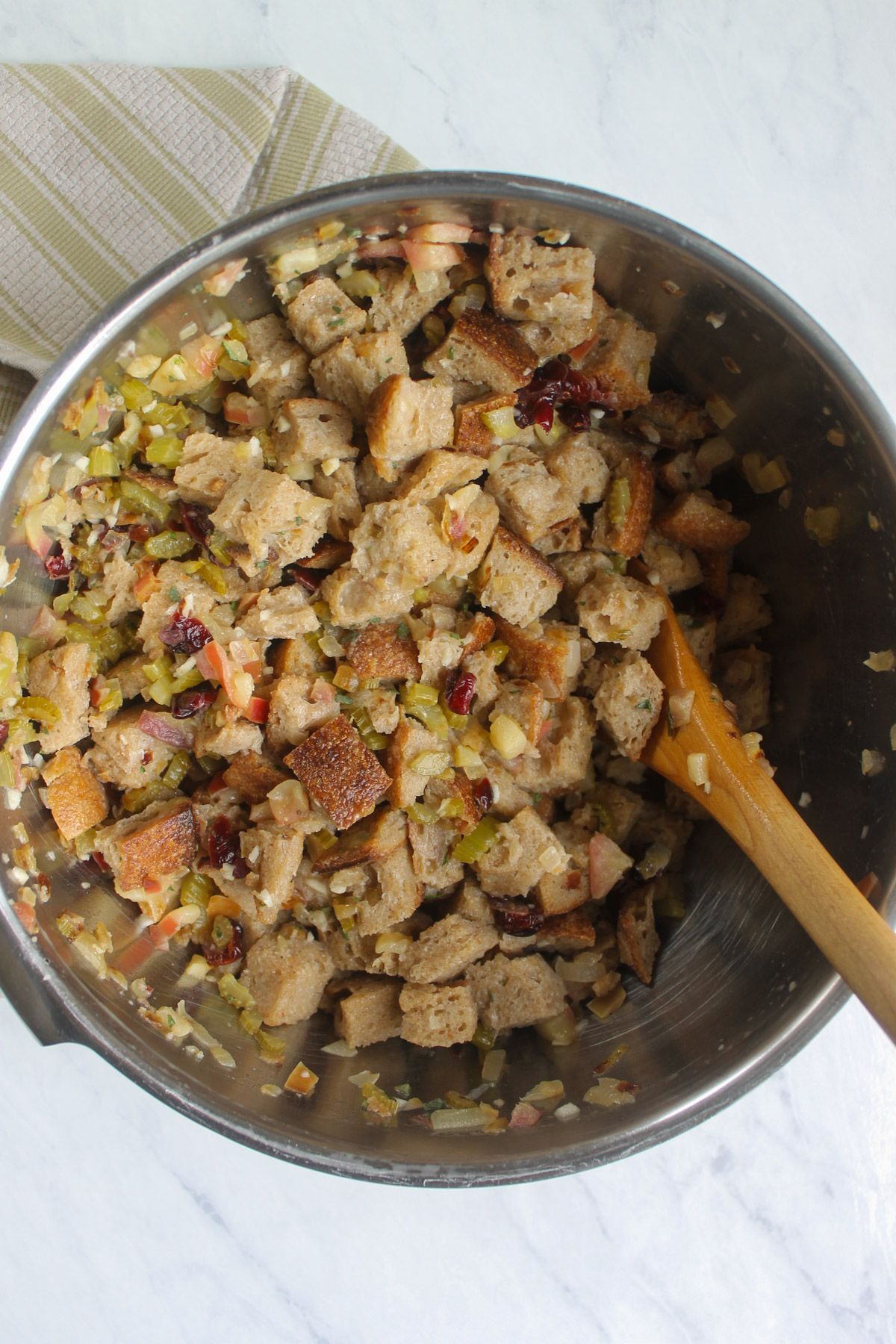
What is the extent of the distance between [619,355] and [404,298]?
52 centimetres

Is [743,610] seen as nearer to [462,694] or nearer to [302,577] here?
[462,694]

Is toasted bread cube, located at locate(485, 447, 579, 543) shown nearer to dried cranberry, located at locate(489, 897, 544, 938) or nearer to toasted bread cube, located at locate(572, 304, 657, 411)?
toasted bread cube, located at locate(572, 304, 657, 411)

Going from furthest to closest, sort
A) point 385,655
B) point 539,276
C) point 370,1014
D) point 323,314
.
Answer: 1. point 370,1014
2. point 385,655
3. point 323,314
4. point 539,276

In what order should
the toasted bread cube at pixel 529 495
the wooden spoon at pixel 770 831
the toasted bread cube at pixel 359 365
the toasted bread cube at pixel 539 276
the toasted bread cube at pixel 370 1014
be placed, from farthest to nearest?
1. the toasted bread cube at pixel 370 1014
2. the toasted bread cube at pixel 529 495
3. the toasted bread cube at pixel 359 365
4. the toasted bread cube at pixel 539 276
5. the wooden spoon at pixel 770 831

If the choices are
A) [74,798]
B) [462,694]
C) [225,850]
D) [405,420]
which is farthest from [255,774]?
[405,420]

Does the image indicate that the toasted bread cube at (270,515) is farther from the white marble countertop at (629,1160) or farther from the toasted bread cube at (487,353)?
the white marble countertop at (629,1160)

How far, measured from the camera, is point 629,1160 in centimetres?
277

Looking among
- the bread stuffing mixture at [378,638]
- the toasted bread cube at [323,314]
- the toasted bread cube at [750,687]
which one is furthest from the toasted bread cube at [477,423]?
the toasted bread cube at [750,687]

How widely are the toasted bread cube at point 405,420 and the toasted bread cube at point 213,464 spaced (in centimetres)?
30

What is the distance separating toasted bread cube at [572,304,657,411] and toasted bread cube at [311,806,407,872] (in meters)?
1.18

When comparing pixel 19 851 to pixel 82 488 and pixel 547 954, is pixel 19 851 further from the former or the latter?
pixel 547 954

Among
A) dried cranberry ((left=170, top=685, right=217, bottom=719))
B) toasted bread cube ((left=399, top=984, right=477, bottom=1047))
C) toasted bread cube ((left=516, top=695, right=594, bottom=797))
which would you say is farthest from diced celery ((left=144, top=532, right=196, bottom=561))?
toasted bread cube ((left=399, top=984, right=477, bottom=1047))

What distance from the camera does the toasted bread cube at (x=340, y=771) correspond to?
2.16 m

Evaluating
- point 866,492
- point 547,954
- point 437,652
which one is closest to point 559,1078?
point 547,954
